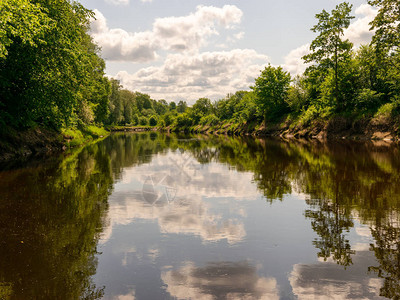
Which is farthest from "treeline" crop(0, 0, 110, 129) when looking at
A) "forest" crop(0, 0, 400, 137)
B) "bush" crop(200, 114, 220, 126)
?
"bush" crop(200, 114, 220, 126)

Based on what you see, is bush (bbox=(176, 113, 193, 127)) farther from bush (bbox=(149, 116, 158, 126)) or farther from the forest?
bush (bbox=(149, 116, 158, 126))

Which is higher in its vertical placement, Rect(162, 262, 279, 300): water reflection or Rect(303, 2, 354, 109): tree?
Rect(303, 2, 354, 109): tree

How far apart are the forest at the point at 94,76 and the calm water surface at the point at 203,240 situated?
10.8m

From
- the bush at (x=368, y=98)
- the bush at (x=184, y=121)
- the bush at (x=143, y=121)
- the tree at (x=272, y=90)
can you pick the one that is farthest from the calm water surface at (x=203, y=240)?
the bush at (x=143, y=121)

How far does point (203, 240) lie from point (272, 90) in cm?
6661

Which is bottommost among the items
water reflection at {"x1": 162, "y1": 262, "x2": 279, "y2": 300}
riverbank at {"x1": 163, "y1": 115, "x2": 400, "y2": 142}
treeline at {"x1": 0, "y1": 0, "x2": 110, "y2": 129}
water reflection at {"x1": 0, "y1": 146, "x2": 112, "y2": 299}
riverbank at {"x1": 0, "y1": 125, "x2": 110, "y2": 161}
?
water reflection at {"x1": 162, "y1": 262, "x2": 279, "y2": 300}

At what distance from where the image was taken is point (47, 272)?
5.49m

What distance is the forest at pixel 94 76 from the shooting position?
854 inches

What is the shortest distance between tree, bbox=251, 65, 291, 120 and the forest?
0.75ft

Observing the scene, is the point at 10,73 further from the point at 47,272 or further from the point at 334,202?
the point at 334,202

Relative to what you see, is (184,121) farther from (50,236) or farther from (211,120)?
(50,236)

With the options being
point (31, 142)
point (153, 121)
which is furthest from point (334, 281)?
point (153, 121)

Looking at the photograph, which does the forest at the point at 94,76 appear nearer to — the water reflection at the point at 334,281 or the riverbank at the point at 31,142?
the riverbank at the point at 31,142

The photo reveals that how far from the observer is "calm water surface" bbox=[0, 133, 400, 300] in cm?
506
